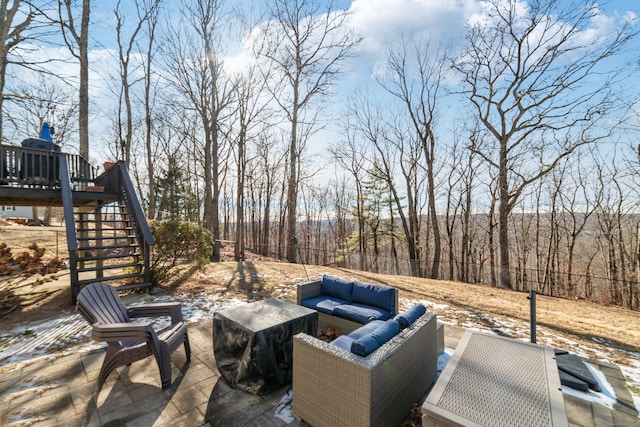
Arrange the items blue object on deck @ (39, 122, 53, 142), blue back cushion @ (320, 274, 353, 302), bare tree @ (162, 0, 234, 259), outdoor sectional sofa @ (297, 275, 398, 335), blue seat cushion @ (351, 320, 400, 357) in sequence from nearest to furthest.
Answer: blue seat cushion @ (351, 320, 400, 357) → outdoor sectional sofa @ (297, 275, 398, 335) → blue back cushion @ (320, 274, 353, 302) → blue object on deck @ (39, 122, 53, 142) → bare tree @ (162, 0, 234, 259)

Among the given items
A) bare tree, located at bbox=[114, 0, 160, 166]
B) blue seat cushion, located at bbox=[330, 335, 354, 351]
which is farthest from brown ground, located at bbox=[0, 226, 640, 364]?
bare tree, located at bbox=[114, 0, 160, 166]

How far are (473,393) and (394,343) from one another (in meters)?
0.60

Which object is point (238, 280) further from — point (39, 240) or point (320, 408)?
point (39, 240)

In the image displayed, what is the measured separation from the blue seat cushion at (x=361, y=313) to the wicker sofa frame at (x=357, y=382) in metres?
Result: 1.05

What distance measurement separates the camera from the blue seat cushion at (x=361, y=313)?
347cm

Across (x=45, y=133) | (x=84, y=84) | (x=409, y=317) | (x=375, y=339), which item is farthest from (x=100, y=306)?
(x=84, y=84)

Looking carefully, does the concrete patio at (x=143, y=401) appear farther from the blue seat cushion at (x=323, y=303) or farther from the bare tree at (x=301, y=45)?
the bare tree at (x=301, y=45)

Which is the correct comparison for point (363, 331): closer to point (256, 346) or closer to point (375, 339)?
point (375, 339)

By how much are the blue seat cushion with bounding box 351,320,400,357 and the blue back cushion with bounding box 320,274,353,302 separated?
1.68m

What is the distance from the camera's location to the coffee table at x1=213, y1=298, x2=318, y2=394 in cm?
251

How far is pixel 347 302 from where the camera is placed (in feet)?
13.5

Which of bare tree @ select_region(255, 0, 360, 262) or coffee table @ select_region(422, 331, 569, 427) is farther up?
bare tree @ select_region(255, 0, 360, 262)

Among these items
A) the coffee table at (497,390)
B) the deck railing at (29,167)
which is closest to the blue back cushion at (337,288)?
the coffee table at (497,390)

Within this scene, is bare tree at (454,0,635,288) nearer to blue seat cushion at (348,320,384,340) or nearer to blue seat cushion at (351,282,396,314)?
blue seat cushion at (351,282,396,314)
